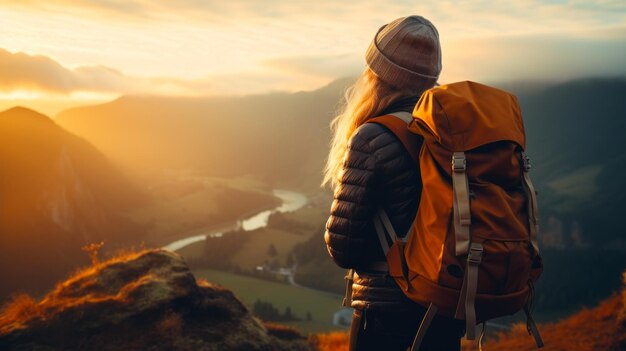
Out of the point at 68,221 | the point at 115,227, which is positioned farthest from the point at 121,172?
the point at 68,221

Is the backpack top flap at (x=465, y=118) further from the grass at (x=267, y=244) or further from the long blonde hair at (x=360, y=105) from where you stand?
the grass at (x=267, y=244)

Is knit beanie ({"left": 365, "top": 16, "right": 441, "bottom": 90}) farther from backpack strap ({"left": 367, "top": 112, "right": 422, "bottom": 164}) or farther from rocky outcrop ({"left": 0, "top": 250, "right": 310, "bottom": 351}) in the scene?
rocky outcrop ({"left": 0, "top": 250, "right": 310, "bottom": 351})

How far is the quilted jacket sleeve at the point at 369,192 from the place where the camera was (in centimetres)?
359

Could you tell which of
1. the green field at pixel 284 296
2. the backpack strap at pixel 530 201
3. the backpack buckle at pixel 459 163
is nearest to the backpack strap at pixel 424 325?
the backpack strap at pixel 530 201

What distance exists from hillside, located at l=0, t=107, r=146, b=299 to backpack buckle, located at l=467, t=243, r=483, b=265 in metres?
111

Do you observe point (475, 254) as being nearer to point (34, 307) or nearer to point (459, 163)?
point (459, 163)

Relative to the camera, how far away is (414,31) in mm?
3912

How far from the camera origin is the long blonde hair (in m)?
3.99

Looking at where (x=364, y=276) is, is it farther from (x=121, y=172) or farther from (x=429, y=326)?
(x=121, y=172)

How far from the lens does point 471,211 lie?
127 inches

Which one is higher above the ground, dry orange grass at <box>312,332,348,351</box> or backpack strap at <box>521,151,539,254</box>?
backpack strap at <box>521,151,539,254</box>

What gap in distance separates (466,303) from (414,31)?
1.99 metres

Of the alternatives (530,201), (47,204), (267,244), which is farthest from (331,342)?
(267,244)

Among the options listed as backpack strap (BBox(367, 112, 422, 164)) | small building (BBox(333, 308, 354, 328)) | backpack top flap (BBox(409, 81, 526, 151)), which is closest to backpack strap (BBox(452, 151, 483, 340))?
backpack top flap (BBox(409, 81, 526, 151))
